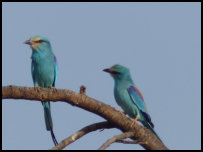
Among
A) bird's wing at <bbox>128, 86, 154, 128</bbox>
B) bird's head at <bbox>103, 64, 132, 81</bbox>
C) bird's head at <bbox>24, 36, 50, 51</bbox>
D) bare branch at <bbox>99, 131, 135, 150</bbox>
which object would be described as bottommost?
bare branch at <bbox>99, 131, 135, 150</bbox>

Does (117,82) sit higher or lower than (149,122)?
higher

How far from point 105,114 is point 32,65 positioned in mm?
3038

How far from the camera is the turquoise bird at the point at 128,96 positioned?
717 cm

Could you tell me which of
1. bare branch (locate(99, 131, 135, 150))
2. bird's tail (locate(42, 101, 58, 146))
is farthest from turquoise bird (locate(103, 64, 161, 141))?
bare branch (locate(99, 131, 135, 150))

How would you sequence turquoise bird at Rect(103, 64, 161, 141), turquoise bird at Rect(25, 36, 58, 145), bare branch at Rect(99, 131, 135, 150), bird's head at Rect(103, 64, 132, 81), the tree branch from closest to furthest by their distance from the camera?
1. bare branch at Rect(99, 131, 135, 150)
2. the tree branch
3. turquoise bird at Rect(103, 64, 161, 141)
4. turquoise bird at Rect(25, 36, 58, 145)
5. bird's head at Rect(103, 64, 132, 81)

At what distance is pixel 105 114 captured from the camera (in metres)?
5.16

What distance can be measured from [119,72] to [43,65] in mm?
1483

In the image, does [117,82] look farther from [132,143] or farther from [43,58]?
[132,143]

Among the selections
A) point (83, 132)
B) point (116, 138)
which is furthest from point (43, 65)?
point (116, 138)

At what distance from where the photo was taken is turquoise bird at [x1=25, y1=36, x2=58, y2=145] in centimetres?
759

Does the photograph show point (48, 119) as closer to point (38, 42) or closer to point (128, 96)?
point (128, 96)

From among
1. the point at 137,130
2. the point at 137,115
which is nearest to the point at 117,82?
the point at 137,115

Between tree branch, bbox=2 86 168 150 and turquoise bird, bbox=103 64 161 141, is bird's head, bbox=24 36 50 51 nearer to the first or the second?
turquoise bird, bbox=103 64 161 141

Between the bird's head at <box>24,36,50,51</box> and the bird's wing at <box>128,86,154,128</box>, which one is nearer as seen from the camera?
the bird's wing at <box>128,86,154,128</box>
